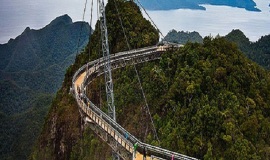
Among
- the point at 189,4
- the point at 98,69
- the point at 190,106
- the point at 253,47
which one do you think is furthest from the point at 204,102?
the point at 189,4

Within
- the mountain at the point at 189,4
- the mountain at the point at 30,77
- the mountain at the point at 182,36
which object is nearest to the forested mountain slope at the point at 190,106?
the mountain at the point at 30,77

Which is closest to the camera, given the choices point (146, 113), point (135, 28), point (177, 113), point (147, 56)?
point (177, 113)

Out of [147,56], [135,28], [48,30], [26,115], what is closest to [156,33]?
[135,28]

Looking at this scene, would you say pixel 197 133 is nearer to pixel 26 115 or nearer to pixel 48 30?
pixel 26 115

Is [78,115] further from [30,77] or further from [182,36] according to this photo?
[30,77]

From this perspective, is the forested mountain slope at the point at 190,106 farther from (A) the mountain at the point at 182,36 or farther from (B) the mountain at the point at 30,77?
(A) the mountain at the point at 182,36
